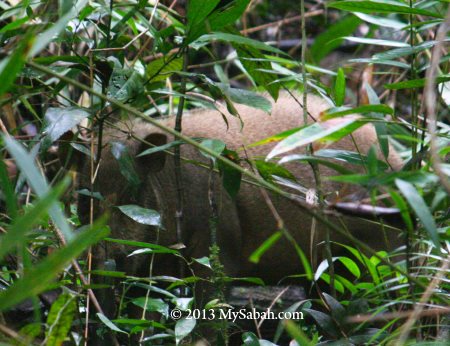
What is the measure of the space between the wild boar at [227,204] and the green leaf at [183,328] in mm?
1205

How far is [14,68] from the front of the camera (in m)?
1.21

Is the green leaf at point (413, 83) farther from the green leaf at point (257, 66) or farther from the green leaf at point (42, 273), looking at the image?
the green leaf at point (42, 273)

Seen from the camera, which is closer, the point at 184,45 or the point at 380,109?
the point at 380,109

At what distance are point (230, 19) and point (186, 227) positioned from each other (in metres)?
1.55

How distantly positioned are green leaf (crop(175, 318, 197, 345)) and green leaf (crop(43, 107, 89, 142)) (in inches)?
23.0

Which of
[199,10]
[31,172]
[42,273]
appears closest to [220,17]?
[199,10]

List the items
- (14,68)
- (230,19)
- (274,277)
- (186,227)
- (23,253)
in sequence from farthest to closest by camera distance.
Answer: (274,277)
(186,227)
(230,19)
(23,253)
(14,68)

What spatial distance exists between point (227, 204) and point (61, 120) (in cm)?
161

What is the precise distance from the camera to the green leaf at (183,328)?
6.22ft

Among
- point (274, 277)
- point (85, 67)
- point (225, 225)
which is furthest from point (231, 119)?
point (85, 67)

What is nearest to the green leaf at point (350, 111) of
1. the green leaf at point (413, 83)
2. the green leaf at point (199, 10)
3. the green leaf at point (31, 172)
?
the green leaf at point (413, 83)

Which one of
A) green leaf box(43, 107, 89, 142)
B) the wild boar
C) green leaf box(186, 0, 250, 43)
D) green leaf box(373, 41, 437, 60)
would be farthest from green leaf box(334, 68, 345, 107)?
the wild boar

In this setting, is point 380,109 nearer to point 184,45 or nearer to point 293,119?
point 184,45

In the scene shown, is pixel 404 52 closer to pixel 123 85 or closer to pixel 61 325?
pixel 123 85
